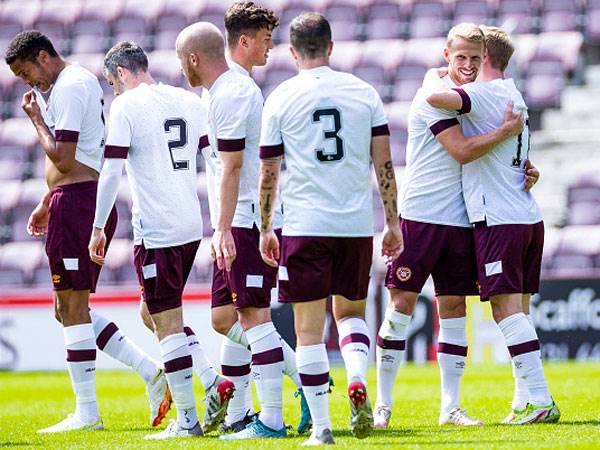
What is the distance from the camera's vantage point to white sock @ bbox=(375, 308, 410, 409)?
7.83 meters

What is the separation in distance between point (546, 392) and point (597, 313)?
23.6ft

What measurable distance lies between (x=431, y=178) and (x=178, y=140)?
4.99 ft

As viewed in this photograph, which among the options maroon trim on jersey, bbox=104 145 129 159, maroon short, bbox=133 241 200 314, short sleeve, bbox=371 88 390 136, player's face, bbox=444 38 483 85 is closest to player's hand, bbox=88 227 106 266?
maroon short, bbox=133 241 200 314

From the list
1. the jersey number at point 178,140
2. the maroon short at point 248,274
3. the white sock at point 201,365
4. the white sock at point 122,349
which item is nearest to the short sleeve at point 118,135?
the jersey number at point 178,140

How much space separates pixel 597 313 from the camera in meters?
14.6

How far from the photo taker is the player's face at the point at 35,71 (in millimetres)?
8398

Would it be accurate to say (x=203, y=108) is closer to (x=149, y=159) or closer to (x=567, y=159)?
(x=149, y=159)

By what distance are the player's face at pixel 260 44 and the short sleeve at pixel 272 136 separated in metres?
0.82

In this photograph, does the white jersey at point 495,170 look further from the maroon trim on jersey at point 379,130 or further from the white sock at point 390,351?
the maroon trim on jersey at point 379,130

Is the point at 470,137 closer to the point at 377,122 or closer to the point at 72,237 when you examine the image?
the point at 377,122

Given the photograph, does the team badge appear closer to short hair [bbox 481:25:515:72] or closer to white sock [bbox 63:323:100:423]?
short hair [bbox 481:25:515:72]

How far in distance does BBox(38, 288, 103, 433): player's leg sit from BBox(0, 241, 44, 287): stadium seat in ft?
33.2

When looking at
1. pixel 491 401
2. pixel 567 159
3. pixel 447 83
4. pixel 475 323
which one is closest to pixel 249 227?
pixel 447 83

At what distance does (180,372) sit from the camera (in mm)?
7363
